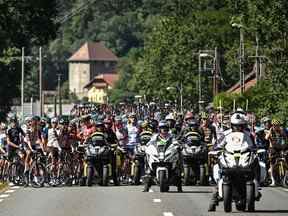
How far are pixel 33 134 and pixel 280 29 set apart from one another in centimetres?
1587

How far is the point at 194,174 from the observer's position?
99.0 feet

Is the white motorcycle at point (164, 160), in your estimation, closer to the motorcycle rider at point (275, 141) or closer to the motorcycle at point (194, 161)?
the motorcycle at point (194, 161)

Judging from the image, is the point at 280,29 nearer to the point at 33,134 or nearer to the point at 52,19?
the point at 33,134

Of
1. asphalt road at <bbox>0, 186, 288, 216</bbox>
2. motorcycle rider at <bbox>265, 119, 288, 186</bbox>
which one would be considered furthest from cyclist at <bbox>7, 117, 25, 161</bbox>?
motorcycle rider at <bbox>265, 119, 288, 186</bbox>

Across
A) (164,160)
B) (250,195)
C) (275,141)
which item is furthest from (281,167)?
(250,195)

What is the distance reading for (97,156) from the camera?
2927cm

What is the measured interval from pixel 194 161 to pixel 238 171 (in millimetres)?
9136

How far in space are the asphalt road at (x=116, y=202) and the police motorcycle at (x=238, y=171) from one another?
321 millimetres

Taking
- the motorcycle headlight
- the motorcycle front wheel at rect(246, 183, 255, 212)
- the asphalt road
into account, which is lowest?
the asphalt road

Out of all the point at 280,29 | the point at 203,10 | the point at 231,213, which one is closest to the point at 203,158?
the point at 231,213

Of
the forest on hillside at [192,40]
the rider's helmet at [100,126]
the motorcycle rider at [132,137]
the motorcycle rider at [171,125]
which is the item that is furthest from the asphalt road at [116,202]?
the forest on hillside at [192,40]

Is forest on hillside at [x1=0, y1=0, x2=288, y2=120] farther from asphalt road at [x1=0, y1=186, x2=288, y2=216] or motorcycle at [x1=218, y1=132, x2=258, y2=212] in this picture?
motorcycle at [x1=218, y1=132, x2=258, y2=212]

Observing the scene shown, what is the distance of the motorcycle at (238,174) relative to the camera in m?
20.5

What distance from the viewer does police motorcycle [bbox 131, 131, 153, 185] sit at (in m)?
30.5
